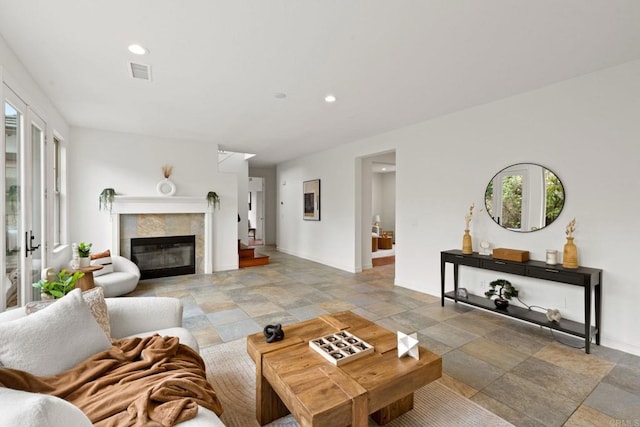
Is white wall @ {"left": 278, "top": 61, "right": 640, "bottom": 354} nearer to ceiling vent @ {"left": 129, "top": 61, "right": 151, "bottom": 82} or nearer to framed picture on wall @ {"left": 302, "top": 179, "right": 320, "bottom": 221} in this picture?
framed picture on wall @ {"left": 302, "top": 179, "right": 320, "bottom": 221}

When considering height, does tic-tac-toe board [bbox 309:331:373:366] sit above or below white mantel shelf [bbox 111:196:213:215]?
below

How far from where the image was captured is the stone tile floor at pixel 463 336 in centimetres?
204

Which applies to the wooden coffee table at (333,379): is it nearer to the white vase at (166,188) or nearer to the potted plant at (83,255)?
the potted plant at (83,255)

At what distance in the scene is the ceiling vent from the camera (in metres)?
2.78

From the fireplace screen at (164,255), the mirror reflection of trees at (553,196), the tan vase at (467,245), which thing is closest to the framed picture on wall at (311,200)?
the fireplace screen at (164,255)

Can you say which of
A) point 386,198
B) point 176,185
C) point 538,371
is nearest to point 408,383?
point 538,371

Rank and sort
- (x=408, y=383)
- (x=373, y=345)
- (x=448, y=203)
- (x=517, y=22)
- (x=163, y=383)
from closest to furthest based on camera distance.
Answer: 1. (x=163, y=383)
2. (x=408, y=383)
3. (x=373, y=345)
4. (x=517, y=22)
5. (x=448, y=203)

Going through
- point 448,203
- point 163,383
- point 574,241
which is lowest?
point 163,383

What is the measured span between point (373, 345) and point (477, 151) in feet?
10.1

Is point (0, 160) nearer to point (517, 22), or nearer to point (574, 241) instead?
point (517, 22)

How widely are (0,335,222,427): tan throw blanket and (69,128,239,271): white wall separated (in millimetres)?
4307

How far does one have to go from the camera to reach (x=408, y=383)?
161 cm

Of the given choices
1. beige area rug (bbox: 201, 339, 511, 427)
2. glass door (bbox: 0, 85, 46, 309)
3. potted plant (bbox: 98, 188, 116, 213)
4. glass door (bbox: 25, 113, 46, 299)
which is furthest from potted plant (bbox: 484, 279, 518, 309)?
potted plant (bbox: 98, 188, 116, 213)

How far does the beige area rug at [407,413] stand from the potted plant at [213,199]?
3.84m
